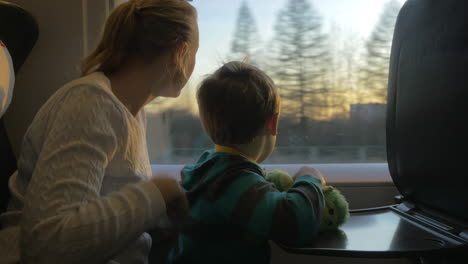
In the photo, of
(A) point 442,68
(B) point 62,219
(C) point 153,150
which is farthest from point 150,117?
(A) point 442,68

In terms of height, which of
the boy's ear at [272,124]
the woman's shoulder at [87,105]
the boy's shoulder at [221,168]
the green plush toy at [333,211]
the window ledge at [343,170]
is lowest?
the window ledge at [343,170]

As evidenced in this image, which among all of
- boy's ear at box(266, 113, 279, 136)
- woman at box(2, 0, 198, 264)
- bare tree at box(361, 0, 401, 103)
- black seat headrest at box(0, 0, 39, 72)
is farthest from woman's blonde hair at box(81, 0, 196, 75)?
bare tree at box(361, 0, 401, 103)

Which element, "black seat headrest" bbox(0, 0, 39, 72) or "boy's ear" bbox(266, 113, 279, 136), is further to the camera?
"black seat headrest" bbox(0, 0, 39, 72)

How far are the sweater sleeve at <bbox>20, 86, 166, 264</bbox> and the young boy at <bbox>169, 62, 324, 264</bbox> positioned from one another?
21 centimetres

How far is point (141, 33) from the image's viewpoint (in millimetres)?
816

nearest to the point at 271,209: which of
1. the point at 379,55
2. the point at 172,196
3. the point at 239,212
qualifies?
the point at 239,212

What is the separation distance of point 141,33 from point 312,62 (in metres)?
0.73

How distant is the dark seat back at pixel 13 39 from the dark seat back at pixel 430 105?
1.05 m

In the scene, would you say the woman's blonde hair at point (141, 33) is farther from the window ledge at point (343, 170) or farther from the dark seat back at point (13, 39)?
the window ledge at point (343, 170)

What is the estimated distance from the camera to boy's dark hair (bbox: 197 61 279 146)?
919 mm

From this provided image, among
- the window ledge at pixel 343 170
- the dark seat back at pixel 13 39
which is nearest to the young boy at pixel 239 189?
the window ledge at pixel 343 170

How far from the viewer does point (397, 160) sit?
1.03 metres

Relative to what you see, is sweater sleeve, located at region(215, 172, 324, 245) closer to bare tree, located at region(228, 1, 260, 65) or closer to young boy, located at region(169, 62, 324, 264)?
young boy, located at region(169, 62, 324, 264)

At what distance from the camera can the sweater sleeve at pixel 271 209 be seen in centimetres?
78
